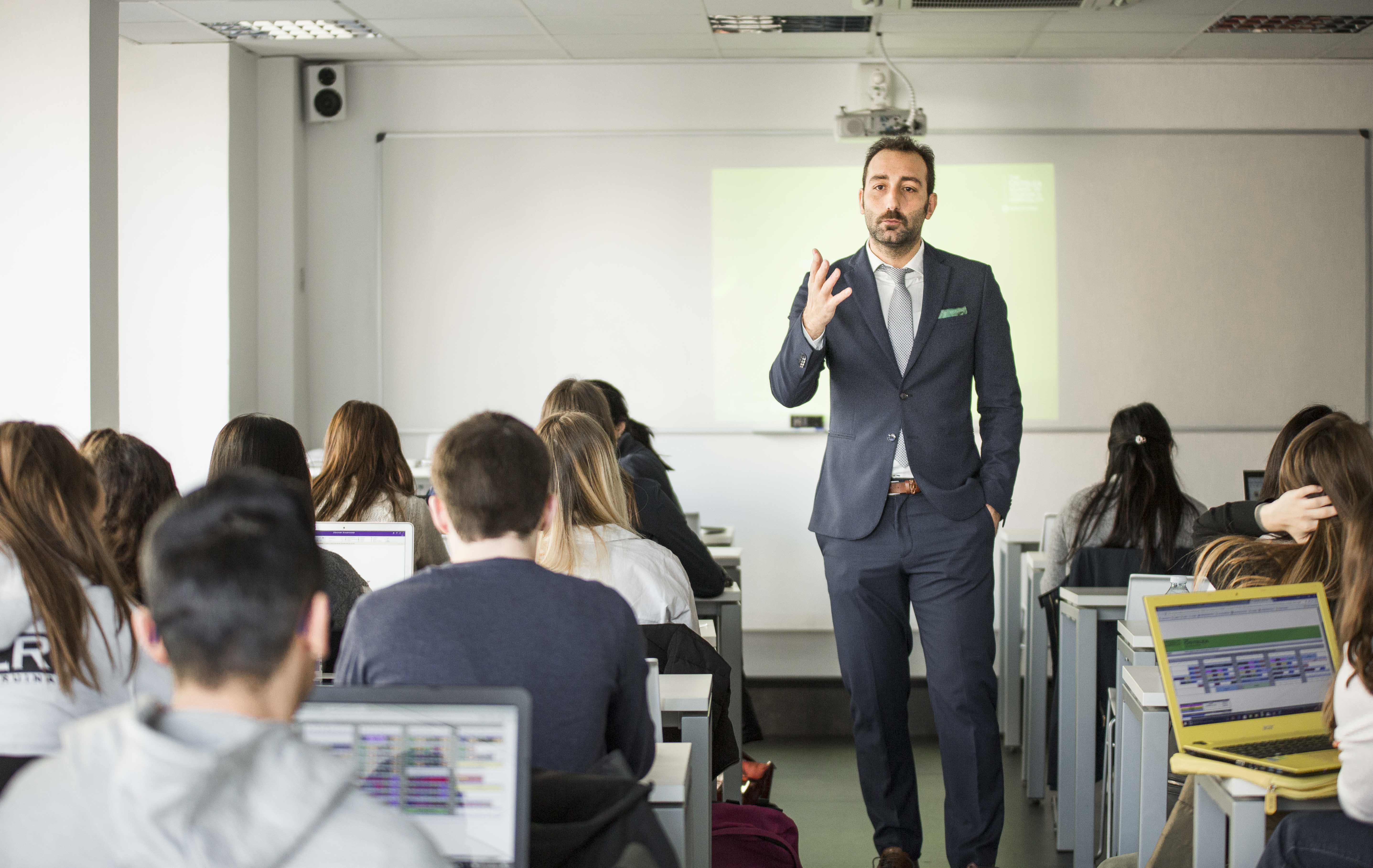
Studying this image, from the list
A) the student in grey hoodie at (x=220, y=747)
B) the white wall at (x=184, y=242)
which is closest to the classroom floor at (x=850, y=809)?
the student in grey hoodie at (x=220, y=747)

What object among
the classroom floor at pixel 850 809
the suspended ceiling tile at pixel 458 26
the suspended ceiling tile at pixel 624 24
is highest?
the suspended ceiling tile at pixel 458 26

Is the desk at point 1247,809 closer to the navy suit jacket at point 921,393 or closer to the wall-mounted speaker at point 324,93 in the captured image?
the navy suit jacket at point 921,393

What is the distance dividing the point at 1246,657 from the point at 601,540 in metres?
1.24

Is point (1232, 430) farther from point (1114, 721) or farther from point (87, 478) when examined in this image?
point (87, 478)

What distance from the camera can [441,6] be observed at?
4781mm

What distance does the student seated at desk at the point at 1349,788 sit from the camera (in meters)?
1.54

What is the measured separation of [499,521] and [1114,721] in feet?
5.90

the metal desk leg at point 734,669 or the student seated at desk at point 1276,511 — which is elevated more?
the student seated at desk at point 1276,511

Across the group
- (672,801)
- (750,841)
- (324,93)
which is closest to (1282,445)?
(750,841)

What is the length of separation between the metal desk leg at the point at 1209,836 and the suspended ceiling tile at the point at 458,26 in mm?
4223

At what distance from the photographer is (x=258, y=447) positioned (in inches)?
Answer: 95.5

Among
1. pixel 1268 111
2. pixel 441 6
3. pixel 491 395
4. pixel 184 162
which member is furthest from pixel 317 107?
pixel 1268 111

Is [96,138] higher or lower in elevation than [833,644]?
higher

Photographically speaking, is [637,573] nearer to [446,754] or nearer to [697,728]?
[697,728]
